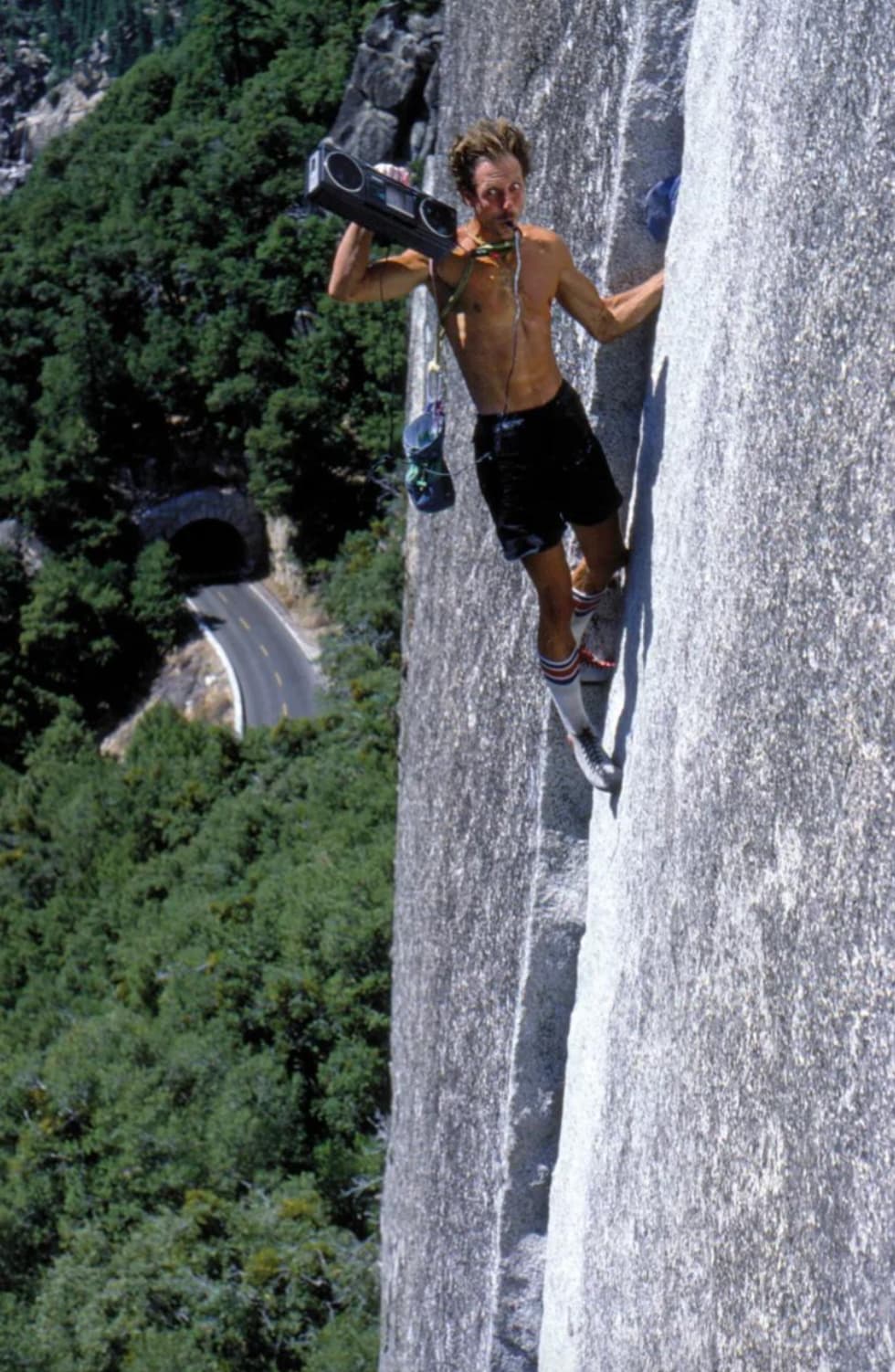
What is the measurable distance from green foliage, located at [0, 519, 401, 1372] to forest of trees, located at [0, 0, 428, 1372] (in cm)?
5

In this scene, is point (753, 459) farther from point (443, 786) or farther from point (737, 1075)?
point (443, 786)

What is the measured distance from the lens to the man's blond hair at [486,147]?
383cm

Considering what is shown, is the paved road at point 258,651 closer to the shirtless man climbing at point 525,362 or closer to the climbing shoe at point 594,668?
the climbing shoe at point 594,668

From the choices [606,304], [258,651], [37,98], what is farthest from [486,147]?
[37,98]

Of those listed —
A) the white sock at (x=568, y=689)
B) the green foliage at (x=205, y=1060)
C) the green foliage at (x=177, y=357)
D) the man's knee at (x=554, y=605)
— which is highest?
the green foliage at (x=177, y=357)

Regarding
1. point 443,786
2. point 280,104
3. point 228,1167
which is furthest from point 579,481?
point 280,104

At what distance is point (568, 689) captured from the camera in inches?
171

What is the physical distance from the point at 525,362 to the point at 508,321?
123 millimetres

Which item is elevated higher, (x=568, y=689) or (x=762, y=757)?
(x=568, y=689)

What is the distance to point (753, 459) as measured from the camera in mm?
3086

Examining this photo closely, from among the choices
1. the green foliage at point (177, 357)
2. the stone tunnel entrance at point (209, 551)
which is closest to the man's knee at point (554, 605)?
the green foliage at point (177, 357)

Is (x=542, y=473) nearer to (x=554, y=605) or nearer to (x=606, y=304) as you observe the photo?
(x=554, y=605)

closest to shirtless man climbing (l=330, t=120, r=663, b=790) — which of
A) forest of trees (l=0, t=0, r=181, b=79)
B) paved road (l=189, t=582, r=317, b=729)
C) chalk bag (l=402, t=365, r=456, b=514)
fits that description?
chalk bag (l=402, t=365, r=456, b=514)

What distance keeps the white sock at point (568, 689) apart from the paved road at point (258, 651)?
27462 mm
